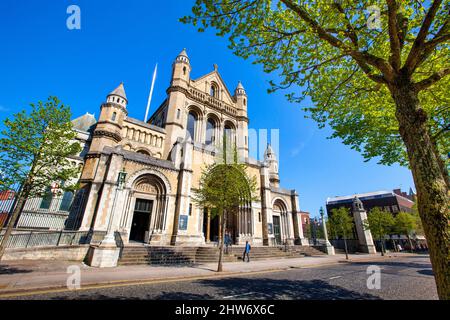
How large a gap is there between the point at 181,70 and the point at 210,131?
9779 millimetres

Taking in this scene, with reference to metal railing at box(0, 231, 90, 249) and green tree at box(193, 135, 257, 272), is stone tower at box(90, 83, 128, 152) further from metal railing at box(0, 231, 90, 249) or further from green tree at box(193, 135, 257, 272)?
green tree at box(193, 135, 257, 272)

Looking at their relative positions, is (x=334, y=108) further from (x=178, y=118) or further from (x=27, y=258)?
(x=178, y=118)

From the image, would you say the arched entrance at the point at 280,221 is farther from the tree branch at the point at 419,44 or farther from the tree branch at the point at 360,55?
the tree branch at the point at 419,44

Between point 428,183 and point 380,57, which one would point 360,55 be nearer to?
point 380,57

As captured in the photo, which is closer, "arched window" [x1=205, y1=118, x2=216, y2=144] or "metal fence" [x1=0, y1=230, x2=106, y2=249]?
"metal fence" [x1=0, y1=230, x2=106, y2=249]

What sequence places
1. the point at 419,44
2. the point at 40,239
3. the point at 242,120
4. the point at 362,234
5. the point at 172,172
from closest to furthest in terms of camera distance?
the point at 419,44 < the point at 40,239 < the point at 172,172 < the point at 362,234 < the point at 242,120

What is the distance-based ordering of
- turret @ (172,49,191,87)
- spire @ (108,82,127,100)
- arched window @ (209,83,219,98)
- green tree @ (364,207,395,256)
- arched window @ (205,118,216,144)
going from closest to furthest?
spire @ (108,82,127,100) < green tree @ (364,207,395,256) < turret @ (172,49,191,87) < arched window @ (205,118,216,144) < arched window @ (209,83,219,98)

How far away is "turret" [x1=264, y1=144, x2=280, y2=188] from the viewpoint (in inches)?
1476

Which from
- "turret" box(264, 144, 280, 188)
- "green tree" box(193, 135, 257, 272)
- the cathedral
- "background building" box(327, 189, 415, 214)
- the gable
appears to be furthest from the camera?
"background building" box(327, 189, 415, 214)

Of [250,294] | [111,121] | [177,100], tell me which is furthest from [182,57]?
[250,294]

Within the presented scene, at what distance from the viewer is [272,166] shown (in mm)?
40188

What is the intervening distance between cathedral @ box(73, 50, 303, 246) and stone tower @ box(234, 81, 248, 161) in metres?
0.17

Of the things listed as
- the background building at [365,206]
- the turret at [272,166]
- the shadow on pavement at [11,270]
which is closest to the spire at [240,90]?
the turret at [272,166]

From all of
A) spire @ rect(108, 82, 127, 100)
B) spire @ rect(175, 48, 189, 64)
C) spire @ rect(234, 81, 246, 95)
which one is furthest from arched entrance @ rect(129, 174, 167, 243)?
spire @ rect(234, 81, 246, 95)
